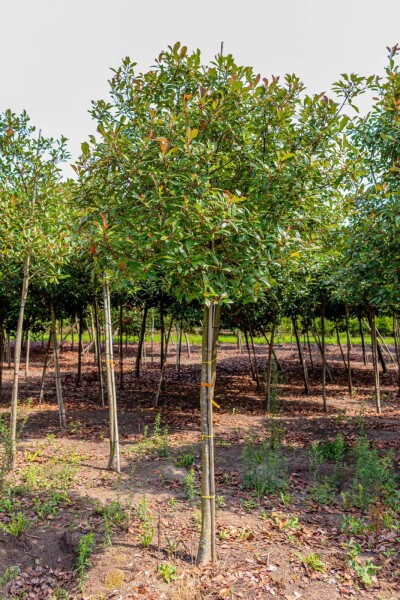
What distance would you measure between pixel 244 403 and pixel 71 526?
8135 millimetres

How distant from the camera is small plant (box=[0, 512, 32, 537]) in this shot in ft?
15.1

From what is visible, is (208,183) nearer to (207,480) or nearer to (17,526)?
(207,480)

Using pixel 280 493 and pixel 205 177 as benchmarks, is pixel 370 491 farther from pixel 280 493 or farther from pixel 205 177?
pixel 205 177

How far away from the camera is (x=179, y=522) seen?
5.00 m

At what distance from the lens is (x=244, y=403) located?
40.9 ft

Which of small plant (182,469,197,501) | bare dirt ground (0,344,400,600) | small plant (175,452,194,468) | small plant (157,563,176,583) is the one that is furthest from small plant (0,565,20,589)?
small plant (175,452,194,468)

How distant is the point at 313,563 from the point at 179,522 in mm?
1526

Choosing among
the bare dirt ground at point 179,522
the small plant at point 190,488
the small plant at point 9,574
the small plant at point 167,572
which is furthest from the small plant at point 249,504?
the small plant at point 9,574

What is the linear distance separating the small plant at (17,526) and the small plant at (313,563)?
9.37 feet

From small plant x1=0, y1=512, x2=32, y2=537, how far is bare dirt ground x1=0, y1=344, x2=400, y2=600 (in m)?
0.04

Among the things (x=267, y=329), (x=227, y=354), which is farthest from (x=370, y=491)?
(x=227, y=354)

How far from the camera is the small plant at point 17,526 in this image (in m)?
4.61

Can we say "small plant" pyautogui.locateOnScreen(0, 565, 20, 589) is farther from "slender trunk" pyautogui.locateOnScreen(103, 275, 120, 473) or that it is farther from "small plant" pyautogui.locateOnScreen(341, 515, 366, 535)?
"small plant" pyautogui.locateOnScreen(341, 515, 366, 535)

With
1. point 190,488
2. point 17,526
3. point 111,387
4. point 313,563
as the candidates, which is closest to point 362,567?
point 313,563
